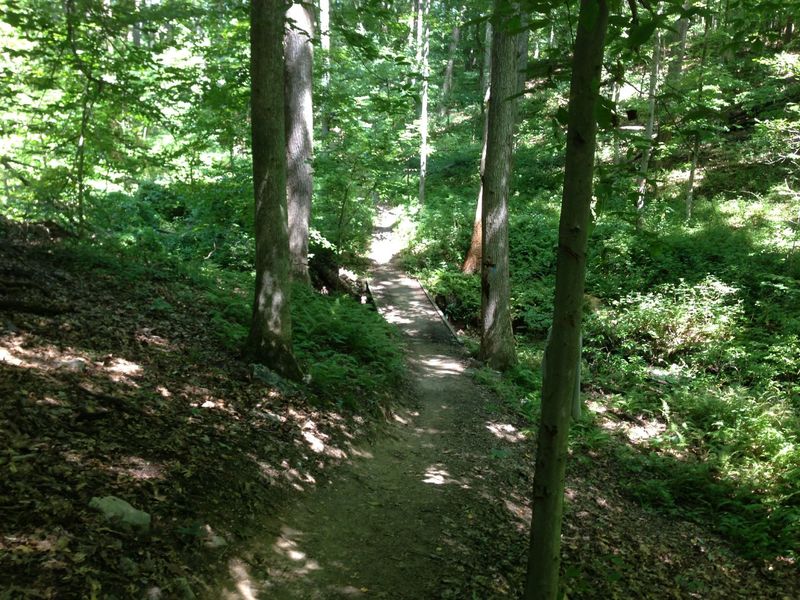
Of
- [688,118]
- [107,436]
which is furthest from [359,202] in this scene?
[688,118]

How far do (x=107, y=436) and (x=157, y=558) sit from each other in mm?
1230

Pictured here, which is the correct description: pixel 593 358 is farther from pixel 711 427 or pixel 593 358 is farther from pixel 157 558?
pixel 157 558

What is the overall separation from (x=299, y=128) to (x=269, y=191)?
19.1 feet

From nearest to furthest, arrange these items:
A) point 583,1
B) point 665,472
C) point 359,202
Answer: point 583,1 → point 665,472 → point 359,202

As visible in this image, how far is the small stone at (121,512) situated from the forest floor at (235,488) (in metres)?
0.06

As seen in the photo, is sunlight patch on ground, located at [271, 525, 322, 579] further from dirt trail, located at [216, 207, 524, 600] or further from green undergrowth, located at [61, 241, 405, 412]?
green undergrowth, located at [61, 241, 405, 412]

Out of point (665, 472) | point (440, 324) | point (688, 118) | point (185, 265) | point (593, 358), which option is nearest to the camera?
point (688, 118)

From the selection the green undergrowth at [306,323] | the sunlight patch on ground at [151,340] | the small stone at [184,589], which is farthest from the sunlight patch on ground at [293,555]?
the sunlight patch on ground at [151,340]

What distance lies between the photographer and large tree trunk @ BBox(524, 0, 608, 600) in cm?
244

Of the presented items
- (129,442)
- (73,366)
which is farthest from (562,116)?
(73,366)

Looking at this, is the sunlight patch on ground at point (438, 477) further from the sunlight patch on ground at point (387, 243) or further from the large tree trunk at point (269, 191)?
the sunlight patch on ground at point (387, 243)

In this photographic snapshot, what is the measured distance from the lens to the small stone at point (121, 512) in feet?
10.4

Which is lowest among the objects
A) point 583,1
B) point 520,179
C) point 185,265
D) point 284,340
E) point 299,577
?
point 299,577

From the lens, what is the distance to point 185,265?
386 inches
